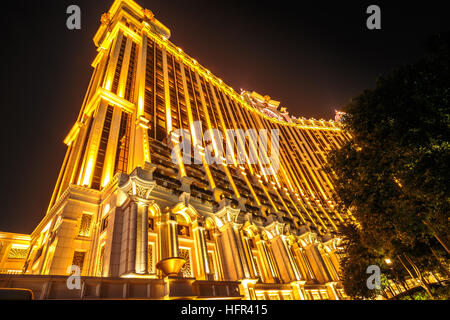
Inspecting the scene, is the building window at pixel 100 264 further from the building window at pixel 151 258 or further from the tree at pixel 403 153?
the tree at pixel 403 153

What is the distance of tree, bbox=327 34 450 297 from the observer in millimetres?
10812

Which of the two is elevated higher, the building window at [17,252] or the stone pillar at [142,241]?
the building window at [17,252]

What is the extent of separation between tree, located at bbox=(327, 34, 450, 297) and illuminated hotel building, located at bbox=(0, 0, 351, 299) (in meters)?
12.1

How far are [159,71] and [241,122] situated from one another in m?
24.0

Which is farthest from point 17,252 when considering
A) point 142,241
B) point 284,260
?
point 284,260

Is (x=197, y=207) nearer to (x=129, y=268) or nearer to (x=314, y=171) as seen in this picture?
(x=129, y=268)

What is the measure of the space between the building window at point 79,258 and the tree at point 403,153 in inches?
819

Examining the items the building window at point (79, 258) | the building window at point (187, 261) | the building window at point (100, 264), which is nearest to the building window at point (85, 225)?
the building window at point (79, 258)

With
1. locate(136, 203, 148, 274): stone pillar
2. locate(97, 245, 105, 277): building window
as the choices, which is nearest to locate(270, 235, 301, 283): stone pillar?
locate(136, 203, 148, 274): stone pillar

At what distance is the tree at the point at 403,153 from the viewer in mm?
10812

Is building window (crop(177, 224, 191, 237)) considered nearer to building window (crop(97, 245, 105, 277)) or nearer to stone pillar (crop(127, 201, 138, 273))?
stone pillar (crop(127, 201, 138, 273))

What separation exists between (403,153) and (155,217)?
1880 cm

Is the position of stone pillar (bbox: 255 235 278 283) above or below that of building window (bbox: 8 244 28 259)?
below
